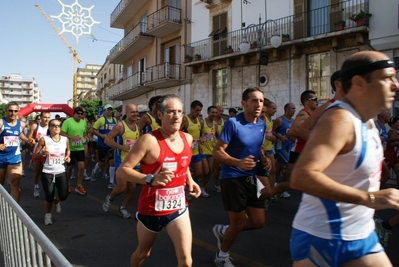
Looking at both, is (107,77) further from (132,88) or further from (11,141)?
(11,141)

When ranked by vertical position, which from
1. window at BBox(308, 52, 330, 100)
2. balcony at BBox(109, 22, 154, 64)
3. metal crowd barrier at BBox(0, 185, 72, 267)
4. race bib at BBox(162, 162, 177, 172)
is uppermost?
balcony at BBox(109, 22, 154, 64)

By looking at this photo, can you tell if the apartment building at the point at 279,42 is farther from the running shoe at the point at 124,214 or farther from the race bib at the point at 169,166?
the race bib at the point at 169,166

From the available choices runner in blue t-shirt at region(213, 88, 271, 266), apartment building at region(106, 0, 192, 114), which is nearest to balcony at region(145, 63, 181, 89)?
apartment building at region(106, 0, 192, 114)

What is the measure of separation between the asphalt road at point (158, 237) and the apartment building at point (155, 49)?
15556 mm

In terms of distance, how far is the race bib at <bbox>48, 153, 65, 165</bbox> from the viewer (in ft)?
19.4

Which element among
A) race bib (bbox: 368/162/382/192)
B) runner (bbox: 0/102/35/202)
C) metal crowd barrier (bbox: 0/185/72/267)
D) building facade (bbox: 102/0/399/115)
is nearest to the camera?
metal crowd barrier (bbox: 0/185/72/267)

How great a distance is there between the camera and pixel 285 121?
25.8 feet

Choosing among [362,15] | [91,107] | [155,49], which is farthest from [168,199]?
[91,107]

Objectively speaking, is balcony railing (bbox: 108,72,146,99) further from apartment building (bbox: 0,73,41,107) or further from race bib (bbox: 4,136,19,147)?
apartment building (bbox: 0,73,41,107)

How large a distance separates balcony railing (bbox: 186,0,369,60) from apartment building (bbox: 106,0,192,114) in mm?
3307

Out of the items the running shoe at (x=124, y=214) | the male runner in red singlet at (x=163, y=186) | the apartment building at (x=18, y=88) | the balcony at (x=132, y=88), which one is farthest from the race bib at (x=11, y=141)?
the apartment building at (x=18, y=88)

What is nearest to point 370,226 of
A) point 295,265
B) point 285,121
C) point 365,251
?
point 365,251

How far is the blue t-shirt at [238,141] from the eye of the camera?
399 centimetres

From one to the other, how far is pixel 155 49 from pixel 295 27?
11555 millimetres
